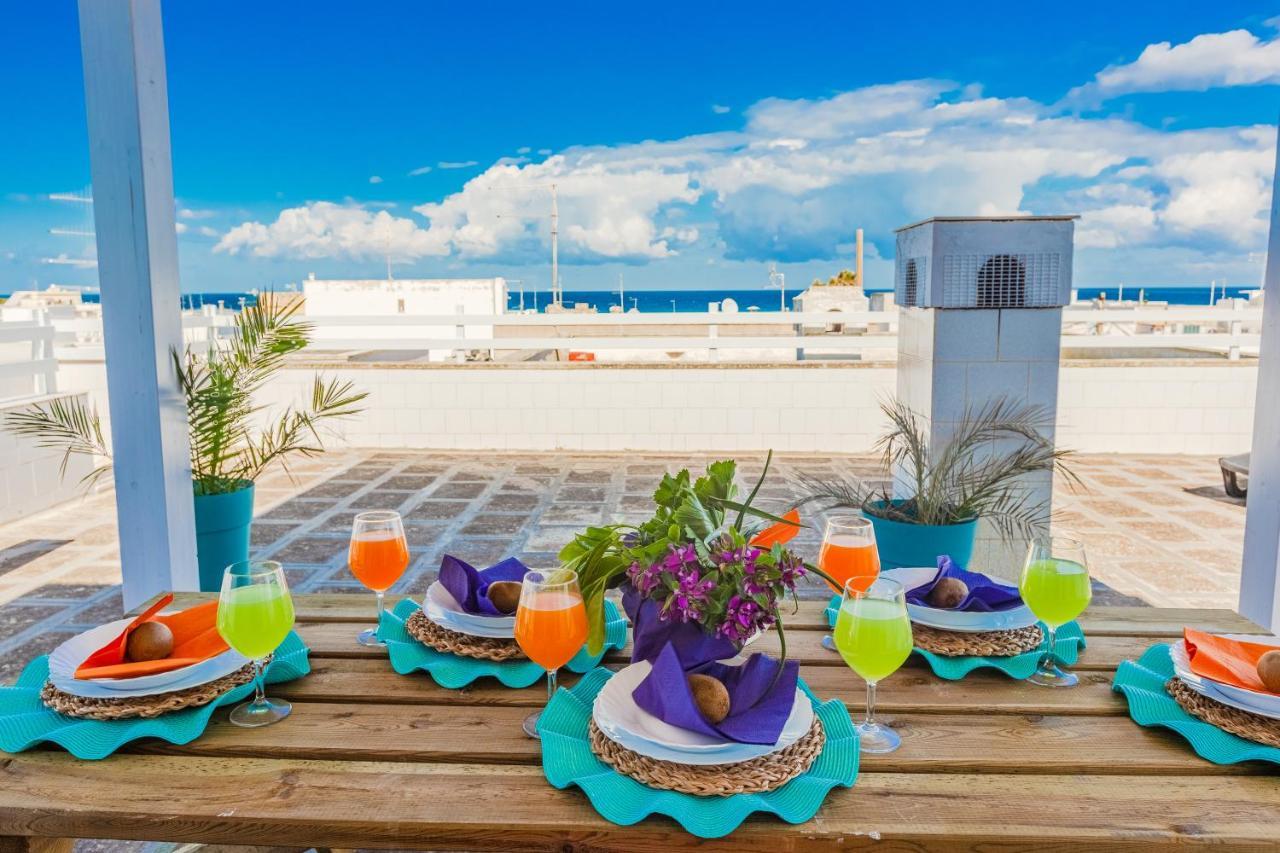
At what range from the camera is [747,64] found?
12.4 metres

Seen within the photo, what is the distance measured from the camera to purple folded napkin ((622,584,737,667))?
35.2 inches

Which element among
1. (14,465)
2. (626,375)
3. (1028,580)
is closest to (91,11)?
(1028,580)

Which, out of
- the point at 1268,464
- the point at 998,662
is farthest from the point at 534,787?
the point at 1268,464

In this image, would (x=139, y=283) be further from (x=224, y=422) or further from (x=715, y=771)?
(x=715, y=771)

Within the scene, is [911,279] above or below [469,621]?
above

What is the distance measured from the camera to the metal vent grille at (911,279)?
9.25ft

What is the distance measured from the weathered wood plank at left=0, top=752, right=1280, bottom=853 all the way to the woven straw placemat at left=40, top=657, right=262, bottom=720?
0.23 feet

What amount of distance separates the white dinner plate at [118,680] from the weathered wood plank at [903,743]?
0.06m

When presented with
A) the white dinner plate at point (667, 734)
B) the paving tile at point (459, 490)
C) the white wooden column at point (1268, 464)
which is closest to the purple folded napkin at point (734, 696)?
the white dinner plate at point (667, 734)

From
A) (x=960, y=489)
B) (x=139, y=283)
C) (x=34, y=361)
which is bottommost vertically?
(x=960, y=489)

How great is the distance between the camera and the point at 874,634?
88 cm

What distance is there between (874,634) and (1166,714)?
348 millimetres

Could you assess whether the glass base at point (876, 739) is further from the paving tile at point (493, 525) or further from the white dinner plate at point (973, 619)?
the paving tile at point (493, 525)

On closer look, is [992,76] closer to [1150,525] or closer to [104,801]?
[1150,525]
